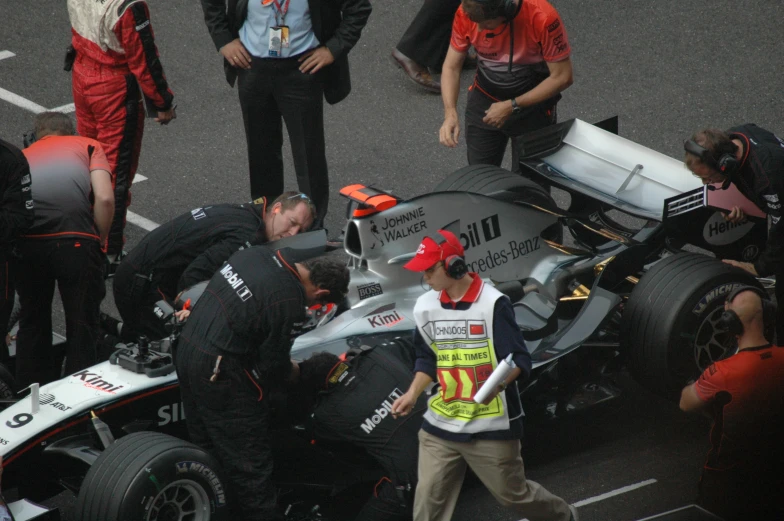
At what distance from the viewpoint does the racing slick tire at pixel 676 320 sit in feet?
18.0

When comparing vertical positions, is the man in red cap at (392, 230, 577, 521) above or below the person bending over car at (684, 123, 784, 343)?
below

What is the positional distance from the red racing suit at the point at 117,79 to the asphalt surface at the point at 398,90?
0.73 metres

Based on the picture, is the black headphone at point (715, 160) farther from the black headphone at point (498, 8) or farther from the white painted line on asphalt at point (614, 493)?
the white painted line on asphalt at point (614, 493)

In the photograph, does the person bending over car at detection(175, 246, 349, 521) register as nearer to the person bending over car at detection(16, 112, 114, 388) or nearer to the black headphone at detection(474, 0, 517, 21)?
the person bending over car at detection(16, 112, 114, 388)

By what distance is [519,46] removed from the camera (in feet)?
22.3

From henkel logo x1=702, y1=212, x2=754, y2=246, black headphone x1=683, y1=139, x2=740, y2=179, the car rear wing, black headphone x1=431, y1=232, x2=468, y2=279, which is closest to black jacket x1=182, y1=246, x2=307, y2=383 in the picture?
black headphone x1=431, y1=232, x2=468, y2=279

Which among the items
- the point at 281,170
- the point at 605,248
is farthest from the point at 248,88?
the point at 605,248

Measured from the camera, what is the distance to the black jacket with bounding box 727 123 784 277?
219 inches

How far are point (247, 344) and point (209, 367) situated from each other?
19cm

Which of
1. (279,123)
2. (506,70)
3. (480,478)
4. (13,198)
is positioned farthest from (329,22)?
(480,478)

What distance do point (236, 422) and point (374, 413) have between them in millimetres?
624

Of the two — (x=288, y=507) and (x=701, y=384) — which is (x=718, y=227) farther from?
(x=288, y=507)

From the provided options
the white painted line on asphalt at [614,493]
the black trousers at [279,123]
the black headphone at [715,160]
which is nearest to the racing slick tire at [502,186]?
the black headphone at [715,160]

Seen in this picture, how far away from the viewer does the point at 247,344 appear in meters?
4.70
